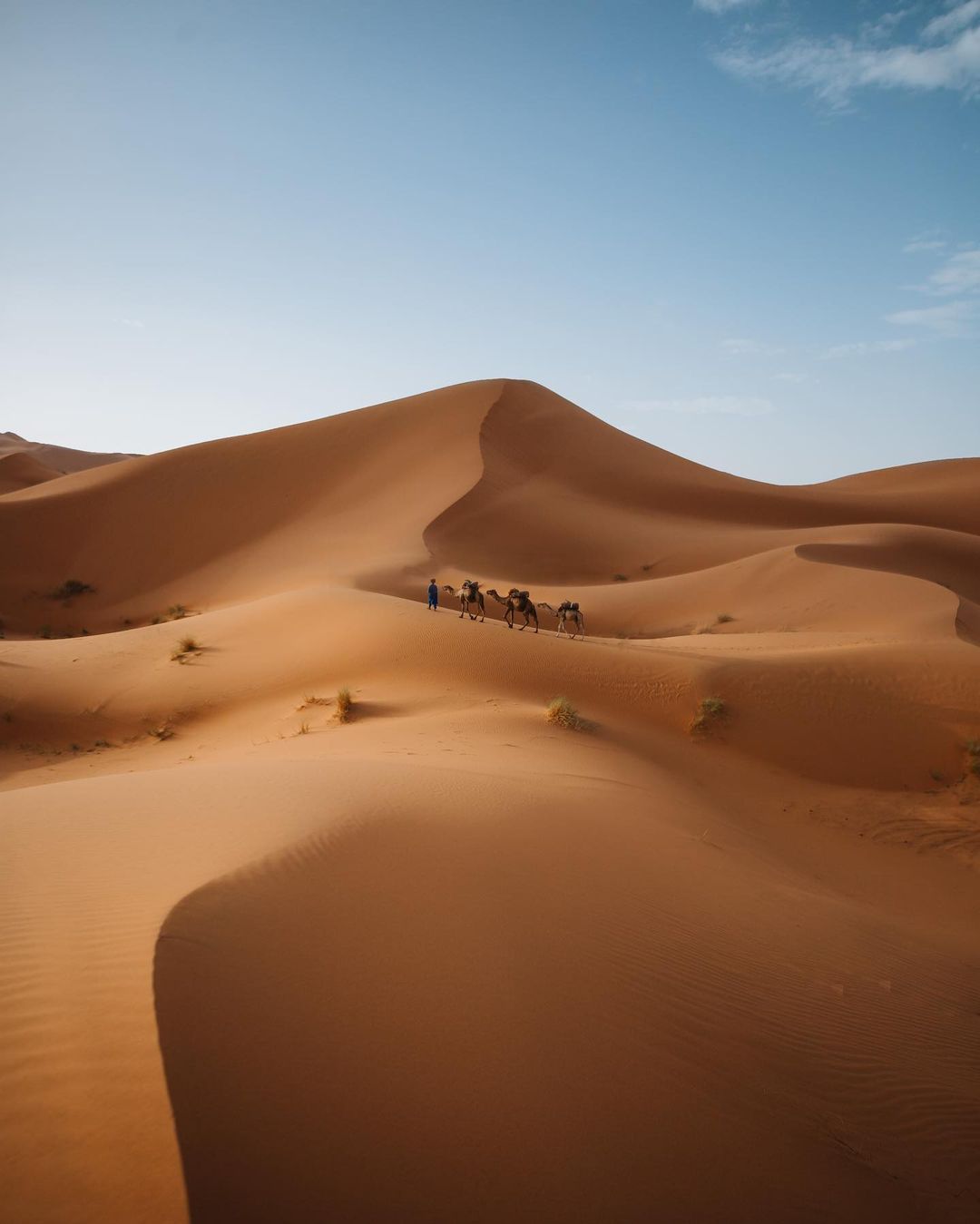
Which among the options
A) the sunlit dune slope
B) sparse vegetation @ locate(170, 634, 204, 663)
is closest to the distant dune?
the sunlit dune slope

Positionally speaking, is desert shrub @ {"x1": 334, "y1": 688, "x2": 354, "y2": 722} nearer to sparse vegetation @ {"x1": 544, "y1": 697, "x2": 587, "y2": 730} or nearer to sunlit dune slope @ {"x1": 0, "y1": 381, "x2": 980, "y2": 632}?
sparse vegetation @ {"x1": 544, "y1": 697, "x2": 587, "y2": 730}

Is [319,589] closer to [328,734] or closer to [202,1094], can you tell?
[328,734]

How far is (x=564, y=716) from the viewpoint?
1159cm

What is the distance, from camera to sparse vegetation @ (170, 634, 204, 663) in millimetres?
16391

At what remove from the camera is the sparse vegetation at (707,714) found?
12.9 meters

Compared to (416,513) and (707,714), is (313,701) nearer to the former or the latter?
(707,714)

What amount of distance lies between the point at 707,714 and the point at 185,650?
10528mm

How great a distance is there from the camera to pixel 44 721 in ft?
48.3

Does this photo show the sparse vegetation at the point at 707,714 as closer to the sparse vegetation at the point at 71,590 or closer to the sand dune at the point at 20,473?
the sparse vegetation at the point at 71,590

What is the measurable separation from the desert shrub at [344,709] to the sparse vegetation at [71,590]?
81.5ft

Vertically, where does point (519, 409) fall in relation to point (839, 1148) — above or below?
above

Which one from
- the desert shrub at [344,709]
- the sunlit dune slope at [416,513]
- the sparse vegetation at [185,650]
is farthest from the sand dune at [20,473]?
the desert shrub at [344,709]

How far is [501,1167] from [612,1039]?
3.34 ft

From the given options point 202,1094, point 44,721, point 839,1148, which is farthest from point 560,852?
point 44,721
